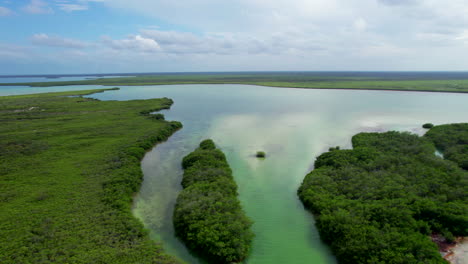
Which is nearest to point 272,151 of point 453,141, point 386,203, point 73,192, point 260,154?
point 260,154

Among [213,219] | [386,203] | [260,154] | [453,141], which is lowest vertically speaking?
[213,219]

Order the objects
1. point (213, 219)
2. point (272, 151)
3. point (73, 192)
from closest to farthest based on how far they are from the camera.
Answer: point (213, 219) → point (73, 192) → point (272, 151)

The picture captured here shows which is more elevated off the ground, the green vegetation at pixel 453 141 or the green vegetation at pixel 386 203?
the green vegetation at pixel 453 141

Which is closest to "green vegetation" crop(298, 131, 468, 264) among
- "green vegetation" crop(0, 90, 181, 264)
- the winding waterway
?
the winding waterway

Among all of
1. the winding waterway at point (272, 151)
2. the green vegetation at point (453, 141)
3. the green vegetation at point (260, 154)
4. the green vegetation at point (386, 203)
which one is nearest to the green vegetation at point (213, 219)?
the winding waterway at point (272, 151)

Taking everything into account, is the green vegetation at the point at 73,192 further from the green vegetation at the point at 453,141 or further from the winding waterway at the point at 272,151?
the green vegetation at the point at 453,141

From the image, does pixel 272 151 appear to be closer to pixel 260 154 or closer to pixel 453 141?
pixel 260 154
